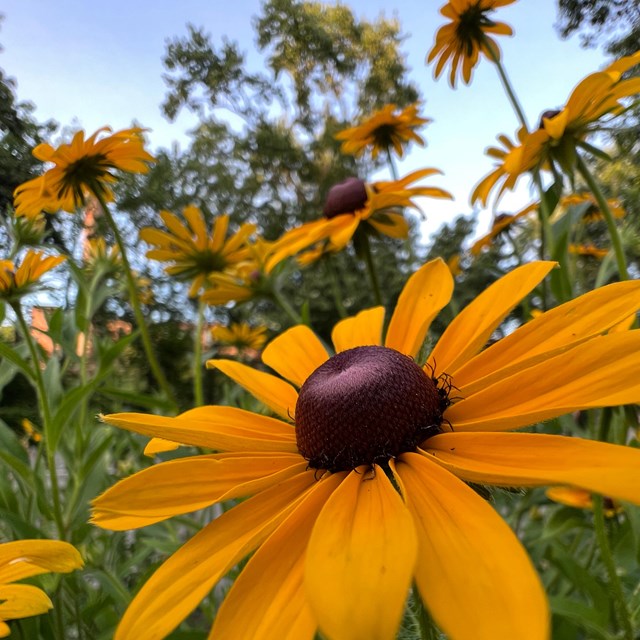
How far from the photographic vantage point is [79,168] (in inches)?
37.0

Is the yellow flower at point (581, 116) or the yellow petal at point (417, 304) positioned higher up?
the yellow flower at point (581, 116)

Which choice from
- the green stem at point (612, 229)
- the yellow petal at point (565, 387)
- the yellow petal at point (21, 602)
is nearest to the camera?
the yellow petal at point (565, 387)

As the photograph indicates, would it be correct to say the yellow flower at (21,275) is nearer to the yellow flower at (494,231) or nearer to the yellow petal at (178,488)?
the yellow petal at (178,488)

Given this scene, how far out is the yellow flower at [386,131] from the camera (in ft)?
5.33

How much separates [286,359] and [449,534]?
0.33 metres

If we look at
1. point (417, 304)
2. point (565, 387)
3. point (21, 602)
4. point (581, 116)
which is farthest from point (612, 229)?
point (21, 602)

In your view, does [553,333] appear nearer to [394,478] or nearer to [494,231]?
[394,478]

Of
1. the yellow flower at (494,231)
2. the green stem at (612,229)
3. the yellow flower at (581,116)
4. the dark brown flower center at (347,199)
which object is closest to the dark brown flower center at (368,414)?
the green stem at (612,229)

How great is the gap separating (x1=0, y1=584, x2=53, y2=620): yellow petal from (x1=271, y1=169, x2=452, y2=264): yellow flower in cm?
75

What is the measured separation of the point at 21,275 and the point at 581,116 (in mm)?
893

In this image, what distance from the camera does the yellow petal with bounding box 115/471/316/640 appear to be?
1.03 ft

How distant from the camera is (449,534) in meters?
0.29

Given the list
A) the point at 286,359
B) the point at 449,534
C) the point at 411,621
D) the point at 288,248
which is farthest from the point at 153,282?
the point at 449,534

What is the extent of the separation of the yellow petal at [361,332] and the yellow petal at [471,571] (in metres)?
0.29
